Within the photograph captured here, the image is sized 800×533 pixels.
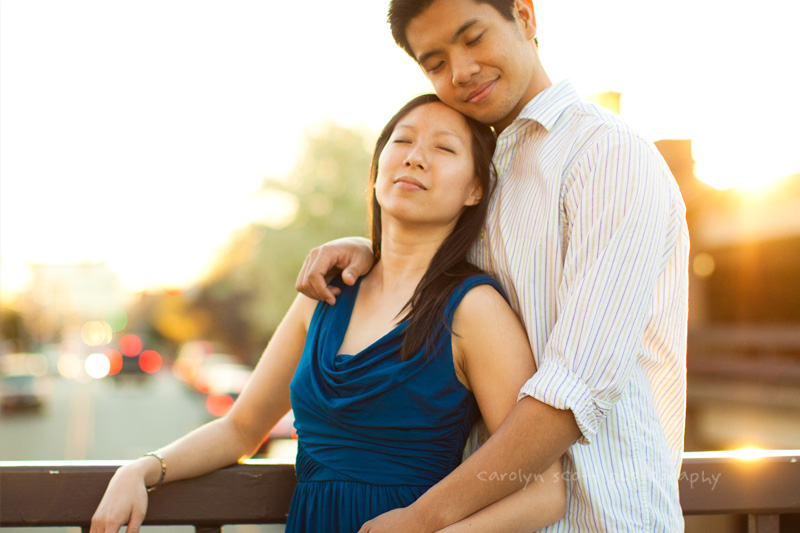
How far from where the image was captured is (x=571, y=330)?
148cm

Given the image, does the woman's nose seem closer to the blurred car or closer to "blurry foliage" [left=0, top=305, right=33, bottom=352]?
the blurred car

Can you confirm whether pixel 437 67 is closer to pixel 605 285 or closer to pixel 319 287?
pixel 319 287

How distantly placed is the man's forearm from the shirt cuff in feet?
0.07

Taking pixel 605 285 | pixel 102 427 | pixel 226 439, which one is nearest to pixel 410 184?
pixel 605 285

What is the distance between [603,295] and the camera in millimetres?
1473

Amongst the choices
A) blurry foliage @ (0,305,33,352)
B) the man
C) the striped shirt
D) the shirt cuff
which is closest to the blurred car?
the man

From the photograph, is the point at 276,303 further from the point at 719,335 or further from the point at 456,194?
the point at 456,194

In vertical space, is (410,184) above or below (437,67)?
below

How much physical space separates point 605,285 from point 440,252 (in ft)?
1.87

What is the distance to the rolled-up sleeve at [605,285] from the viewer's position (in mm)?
1455

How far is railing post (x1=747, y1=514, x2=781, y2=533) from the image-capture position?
199 cm

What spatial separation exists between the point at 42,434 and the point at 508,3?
74.2ft

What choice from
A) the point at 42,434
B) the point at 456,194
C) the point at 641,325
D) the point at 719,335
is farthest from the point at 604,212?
the point at 42,434

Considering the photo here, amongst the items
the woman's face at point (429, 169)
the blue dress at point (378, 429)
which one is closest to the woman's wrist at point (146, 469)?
the blue dress at point (378, 429)
